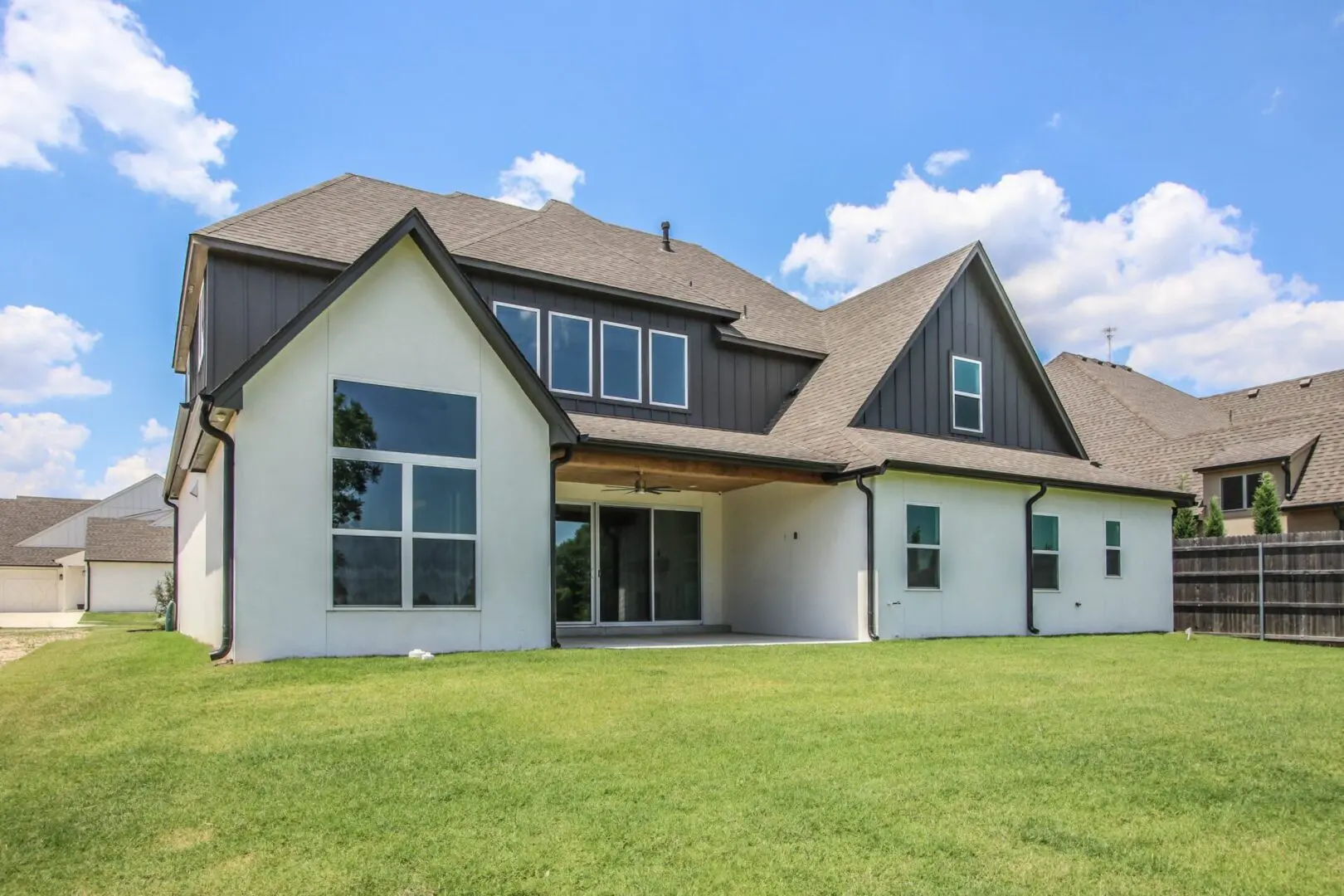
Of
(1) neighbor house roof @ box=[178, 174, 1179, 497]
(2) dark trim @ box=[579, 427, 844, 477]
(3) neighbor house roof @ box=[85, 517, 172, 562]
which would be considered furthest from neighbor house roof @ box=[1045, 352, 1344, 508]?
(3) neighbor house roof @ box=[85, 517, 172, 562]

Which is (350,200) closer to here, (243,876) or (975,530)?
(975,530)

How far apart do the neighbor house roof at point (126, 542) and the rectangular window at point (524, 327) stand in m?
34.1

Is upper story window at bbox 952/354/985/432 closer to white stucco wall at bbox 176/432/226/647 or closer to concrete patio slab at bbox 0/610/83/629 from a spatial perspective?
white stucco wall at bbox 176/432/226/647

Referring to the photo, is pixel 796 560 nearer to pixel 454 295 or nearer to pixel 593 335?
pixel 593 335

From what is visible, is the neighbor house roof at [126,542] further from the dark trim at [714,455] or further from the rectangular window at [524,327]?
the dark trim at [714,455]

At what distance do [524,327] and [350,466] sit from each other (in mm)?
4502

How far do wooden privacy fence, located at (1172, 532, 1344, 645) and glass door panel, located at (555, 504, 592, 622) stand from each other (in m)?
11.9

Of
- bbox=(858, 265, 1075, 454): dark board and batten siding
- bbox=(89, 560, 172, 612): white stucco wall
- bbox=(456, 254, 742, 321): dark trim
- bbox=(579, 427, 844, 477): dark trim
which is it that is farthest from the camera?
bbox=(89, 560, 172, 612): white stucco wall

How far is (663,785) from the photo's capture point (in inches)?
196

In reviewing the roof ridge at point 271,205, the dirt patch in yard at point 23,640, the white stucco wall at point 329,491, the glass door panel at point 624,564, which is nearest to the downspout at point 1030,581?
the glass door panel at point 624,564

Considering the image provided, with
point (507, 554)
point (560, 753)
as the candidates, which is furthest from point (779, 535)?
point (560, 753)

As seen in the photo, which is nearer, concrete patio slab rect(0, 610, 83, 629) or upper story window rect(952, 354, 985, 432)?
upper story window rect(952, 354, 985, 432)

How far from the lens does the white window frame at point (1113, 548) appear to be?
16938mm

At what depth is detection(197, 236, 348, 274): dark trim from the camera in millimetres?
11930
